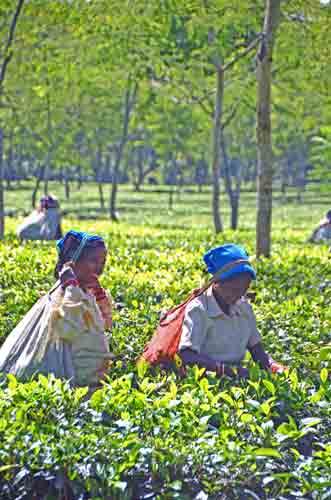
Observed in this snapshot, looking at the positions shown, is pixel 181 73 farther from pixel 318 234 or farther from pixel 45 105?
pixel 45 105

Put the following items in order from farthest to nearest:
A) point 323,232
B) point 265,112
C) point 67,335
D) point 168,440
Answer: point 323,232 < point 265,112 < point 67,335 < point 168,440

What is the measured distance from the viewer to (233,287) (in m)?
5.20

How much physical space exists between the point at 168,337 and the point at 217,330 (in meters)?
0.33

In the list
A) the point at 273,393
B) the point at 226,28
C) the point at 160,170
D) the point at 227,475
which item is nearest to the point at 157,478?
the point at 227,475

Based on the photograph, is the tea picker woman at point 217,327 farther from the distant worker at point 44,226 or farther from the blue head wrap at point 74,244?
the distant worker at point 44,226

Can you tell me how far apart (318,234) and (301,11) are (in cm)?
749

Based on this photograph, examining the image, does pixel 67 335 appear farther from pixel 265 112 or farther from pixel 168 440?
pixel 265 112

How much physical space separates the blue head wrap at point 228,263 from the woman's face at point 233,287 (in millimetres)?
37

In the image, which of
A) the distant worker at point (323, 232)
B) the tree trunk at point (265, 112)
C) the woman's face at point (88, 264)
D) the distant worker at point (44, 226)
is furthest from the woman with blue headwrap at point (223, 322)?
the distant worker at point (323, 232)

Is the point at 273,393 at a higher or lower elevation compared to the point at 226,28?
lower

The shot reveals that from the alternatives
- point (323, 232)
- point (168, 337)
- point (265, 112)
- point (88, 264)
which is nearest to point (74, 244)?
point (88, 264)

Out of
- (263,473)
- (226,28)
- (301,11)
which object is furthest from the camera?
(226,28)

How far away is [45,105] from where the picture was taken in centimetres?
3494

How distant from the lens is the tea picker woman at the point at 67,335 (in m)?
5.05
